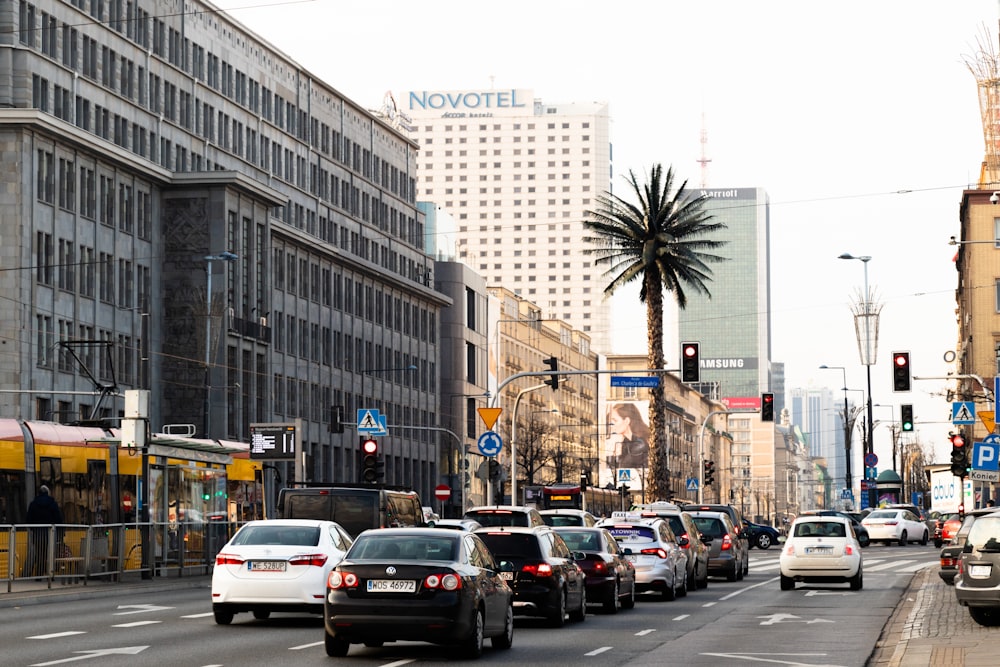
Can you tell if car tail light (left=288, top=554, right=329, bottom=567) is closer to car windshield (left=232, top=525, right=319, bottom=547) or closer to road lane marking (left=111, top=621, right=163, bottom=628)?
car windshield (left=232, top=525, right=319, bottom=547)

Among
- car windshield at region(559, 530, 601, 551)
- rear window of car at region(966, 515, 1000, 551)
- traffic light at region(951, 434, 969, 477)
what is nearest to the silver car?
car windshield at region(559, 530, 601, 551)

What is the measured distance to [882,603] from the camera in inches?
1220

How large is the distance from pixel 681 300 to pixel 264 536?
1713 inches

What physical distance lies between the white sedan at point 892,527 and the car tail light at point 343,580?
56.8 meters

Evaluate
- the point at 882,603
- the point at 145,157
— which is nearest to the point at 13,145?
the point at 145,157

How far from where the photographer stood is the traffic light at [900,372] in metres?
46.4

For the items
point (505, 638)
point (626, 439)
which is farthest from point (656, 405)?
point (626, 439)

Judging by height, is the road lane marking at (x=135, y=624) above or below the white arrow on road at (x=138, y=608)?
above

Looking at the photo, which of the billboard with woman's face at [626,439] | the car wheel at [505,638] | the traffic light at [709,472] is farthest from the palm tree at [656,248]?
the billboard with woman's face at [626,439]

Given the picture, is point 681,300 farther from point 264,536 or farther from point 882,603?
point 264,536

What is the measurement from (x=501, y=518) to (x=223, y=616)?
1121 cm

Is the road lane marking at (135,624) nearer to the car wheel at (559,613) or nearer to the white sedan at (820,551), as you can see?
the car wheel at (559,613)

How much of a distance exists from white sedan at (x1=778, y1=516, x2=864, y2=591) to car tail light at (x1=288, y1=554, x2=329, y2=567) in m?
14.4

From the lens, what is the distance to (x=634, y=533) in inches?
1245
